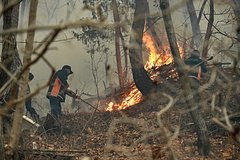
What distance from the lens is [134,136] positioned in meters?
10.5

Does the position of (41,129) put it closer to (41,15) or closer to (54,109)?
(54,109)

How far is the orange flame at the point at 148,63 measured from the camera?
14.0m

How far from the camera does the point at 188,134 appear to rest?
9930 mm

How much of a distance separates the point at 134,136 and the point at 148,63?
21.9ft

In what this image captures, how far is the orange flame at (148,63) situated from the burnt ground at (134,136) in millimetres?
679

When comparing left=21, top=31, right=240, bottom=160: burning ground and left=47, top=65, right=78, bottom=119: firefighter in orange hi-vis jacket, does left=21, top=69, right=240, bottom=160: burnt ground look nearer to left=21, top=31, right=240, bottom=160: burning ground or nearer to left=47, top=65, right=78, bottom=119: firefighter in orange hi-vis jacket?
left=21, top=31, right=240, bottom=160: burning ground

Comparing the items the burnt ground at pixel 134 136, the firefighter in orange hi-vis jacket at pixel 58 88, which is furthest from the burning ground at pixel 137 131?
the firefighter in orange hi-vis jacket at pixel 58 88

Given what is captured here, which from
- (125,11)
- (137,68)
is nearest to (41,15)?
(125,11)

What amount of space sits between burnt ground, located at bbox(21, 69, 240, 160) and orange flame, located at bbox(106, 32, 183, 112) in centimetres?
68

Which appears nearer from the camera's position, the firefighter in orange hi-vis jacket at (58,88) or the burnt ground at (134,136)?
the burnt ground at (134,136)

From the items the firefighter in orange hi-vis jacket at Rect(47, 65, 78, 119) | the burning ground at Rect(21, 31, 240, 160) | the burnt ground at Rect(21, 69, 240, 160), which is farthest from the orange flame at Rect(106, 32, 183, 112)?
the firefighter in orange hi-vis jacket at Rect(47, 65, 78, 119)

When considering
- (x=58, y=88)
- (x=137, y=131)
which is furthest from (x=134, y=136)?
(x=58, y=88)

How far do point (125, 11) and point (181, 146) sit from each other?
10911 mm

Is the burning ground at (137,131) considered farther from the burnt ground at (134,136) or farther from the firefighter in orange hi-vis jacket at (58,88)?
the firefighter in orange hi-vis jacket at (58,88)
